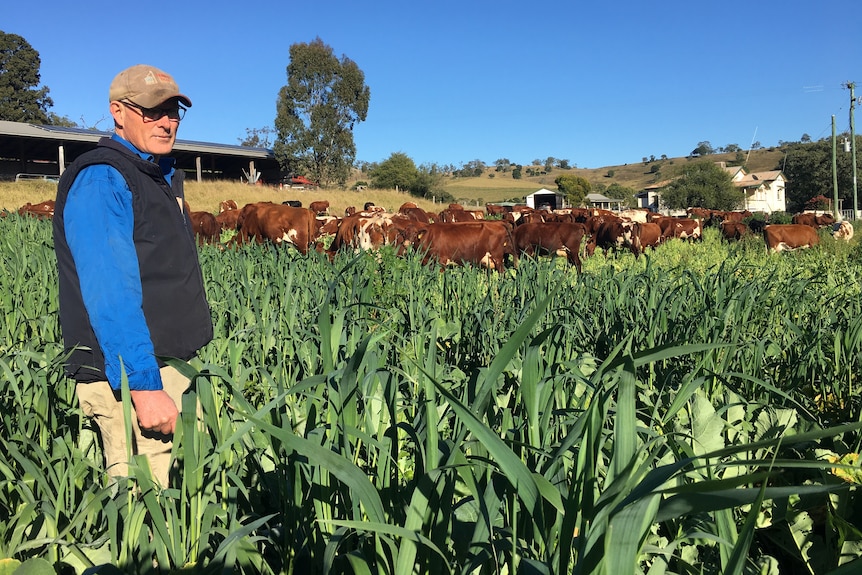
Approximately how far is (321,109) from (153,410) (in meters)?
51.2

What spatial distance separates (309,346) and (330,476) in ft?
4.94

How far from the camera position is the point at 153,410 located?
1.92m

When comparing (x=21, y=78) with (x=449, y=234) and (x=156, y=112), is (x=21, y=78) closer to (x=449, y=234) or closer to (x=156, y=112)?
(x=449, y=234)

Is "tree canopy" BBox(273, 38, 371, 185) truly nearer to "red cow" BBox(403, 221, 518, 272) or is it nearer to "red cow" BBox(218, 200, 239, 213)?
"red cow" BBox(218, 200, 239, 213)

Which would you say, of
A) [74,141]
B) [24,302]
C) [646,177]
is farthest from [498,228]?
[646,177]

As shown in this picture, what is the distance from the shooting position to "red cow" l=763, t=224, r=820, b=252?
16.1 m

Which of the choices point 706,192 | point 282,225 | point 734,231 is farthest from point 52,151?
point 706,192

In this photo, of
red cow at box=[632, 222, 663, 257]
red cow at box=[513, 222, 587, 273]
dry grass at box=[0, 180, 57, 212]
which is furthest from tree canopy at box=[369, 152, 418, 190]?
red cow at box=[513, 222, 587, 273]

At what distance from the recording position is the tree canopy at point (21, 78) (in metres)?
57.2

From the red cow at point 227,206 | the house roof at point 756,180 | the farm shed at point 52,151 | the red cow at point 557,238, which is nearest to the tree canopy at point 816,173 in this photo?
the house roof at point 756,180

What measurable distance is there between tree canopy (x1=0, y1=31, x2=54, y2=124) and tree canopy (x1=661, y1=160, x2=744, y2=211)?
6259 centimetres

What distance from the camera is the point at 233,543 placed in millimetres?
1271

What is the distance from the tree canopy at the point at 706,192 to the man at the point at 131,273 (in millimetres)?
64681

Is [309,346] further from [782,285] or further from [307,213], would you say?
[307,213]
